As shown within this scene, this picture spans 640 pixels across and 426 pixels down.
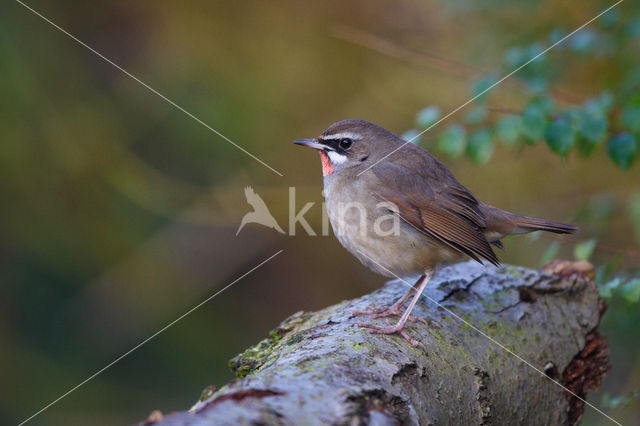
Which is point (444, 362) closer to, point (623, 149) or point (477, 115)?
point (477, 115)

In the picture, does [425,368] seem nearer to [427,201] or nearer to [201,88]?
[427,201]

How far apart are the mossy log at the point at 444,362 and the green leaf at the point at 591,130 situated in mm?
899

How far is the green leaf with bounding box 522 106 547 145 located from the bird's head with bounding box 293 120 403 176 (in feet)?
3.92

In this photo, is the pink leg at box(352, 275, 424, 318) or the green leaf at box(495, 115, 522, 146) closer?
the pink leg at box(352, 275, 424, 318)

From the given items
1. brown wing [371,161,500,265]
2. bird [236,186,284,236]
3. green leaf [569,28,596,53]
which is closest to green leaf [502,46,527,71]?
green leaf [569,28,596,53]

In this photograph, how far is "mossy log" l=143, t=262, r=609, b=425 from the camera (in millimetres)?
2174

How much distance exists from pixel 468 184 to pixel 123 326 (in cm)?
444

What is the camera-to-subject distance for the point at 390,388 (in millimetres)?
2592

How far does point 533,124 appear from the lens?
12.7 feet

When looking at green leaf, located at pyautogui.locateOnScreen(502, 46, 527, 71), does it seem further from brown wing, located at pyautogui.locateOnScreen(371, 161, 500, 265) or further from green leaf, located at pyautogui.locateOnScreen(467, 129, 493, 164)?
brown wing, located at pyautogui.locateOnScreen(371, 161, 500, 265)

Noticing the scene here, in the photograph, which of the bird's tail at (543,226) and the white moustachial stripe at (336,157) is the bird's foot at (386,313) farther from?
the white moustachial stripe at (336,157)

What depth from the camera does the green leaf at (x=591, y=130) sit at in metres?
3.84

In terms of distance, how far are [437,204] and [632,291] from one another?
1477 mm

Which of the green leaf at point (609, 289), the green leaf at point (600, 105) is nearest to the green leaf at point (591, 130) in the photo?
the green leaf at point (600, 105)
